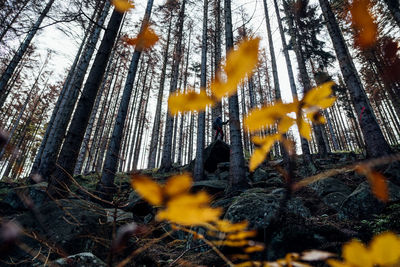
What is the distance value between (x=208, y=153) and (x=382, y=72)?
13642mm

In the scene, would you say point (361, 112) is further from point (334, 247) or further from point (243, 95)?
point (243, 95)

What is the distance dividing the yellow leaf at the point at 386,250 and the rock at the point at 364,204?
2.64 meters

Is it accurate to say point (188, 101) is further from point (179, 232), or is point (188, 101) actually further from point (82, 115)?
point (82, 115)

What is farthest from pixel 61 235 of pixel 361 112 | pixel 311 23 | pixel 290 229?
pixel 311 23

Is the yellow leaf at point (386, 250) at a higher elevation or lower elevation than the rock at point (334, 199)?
lower

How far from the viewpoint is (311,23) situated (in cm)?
1065

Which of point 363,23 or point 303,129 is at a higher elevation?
point 363,23

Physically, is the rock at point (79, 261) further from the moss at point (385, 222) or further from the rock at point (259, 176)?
the rock at point (259, 176)

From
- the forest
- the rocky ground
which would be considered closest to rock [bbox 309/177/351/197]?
the forest

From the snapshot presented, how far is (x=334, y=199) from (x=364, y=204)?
2.60ft

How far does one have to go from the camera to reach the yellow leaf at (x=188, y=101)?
29.9 inches

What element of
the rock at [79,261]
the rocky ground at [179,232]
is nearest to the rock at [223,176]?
the rocky ground at [179,232]

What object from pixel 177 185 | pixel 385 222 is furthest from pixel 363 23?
pixel 177 185

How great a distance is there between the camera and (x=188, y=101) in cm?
80
